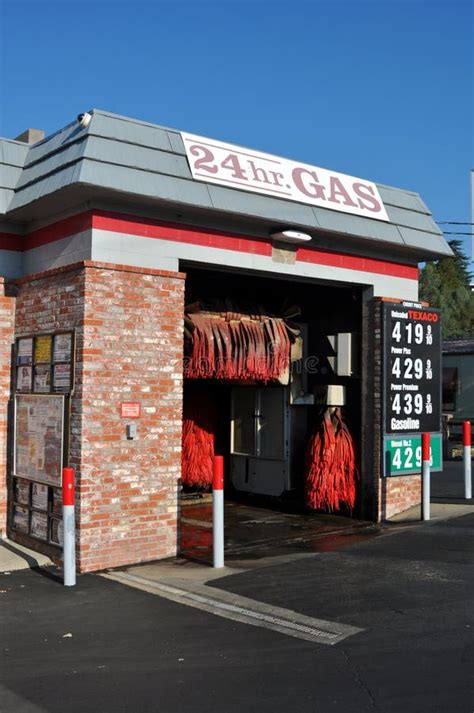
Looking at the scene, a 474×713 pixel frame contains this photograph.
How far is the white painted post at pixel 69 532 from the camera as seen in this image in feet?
24.5

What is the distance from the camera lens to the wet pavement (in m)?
9.09

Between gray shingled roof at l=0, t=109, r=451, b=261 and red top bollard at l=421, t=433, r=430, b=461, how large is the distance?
2.94 m

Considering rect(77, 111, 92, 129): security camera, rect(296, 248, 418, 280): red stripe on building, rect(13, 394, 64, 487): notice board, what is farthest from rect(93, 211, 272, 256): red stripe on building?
rect(13, 394, 64, 487): notice board

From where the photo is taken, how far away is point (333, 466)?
1118 centimetres

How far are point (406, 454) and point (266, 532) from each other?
234 cm

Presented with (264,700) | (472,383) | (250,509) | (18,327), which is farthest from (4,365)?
(472,383)

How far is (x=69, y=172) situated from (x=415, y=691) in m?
5.89

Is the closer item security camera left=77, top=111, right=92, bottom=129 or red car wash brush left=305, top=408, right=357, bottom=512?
security camera left=77, top=111, right=92, bottom=129

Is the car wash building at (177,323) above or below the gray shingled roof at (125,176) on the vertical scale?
below

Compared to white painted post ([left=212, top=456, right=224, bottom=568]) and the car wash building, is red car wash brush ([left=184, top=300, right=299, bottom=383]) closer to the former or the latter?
the car wash building

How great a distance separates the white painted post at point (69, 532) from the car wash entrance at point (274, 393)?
240 centimetres

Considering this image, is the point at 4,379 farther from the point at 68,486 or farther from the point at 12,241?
the point at 68,486

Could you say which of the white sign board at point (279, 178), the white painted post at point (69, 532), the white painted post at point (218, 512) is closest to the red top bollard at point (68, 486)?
the white painted post at point (69, 532)

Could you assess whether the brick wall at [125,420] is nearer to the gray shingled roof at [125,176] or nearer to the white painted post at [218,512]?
the white painted post at [218,512]
